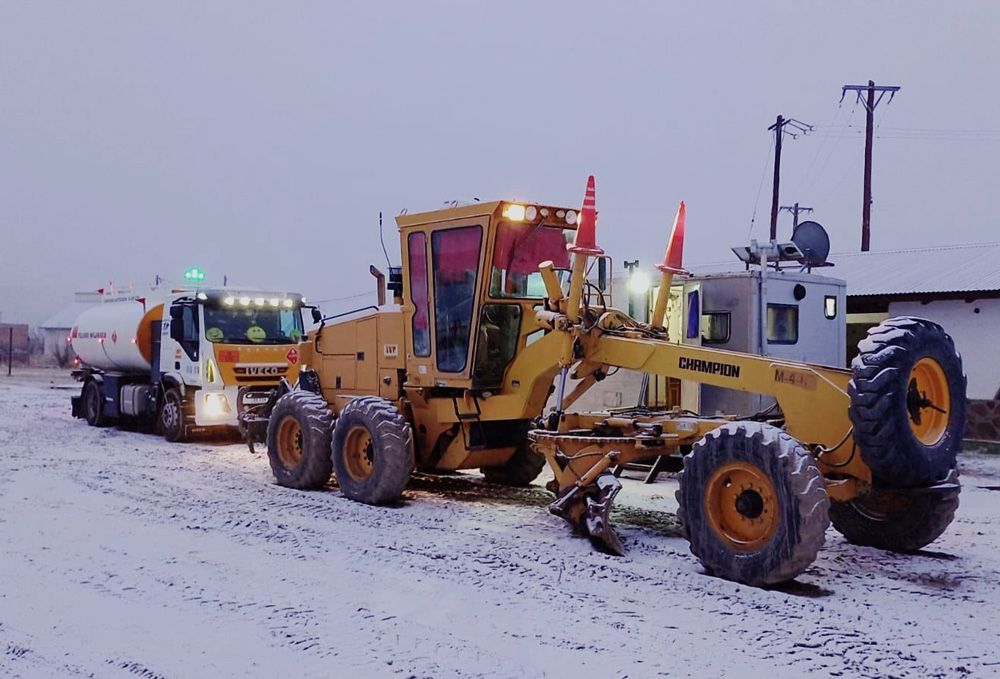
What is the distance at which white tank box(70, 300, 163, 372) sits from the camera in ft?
55.1

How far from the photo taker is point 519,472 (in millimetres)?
10578

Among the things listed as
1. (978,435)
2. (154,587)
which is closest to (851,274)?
(978,435)

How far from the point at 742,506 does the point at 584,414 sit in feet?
6.37

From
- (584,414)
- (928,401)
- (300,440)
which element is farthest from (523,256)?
(928,401)

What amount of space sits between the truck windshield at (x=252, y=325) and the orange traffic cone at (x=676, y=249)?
350 inches

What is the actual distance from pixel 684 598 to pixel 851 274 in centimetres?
1683

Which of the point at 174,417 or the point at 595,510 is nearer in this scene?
the point at 595,510

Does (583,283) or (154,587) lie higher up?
(583,283)

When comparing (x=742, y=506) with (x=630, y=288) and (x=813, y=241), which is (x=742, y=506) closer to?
(x=630, y=288)

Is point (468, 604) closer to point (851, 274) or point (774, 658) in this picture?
point (774, 658)

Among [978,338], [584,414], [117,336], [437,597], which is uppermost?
[978,338]

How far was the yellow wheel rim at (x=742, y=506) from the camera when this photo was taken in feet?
21.0

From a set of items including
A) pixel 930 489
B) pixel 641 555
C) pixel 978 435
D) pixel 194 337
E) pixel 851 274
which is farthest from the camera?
pixel 851 274

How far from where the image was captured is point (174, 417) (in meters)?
15.7
